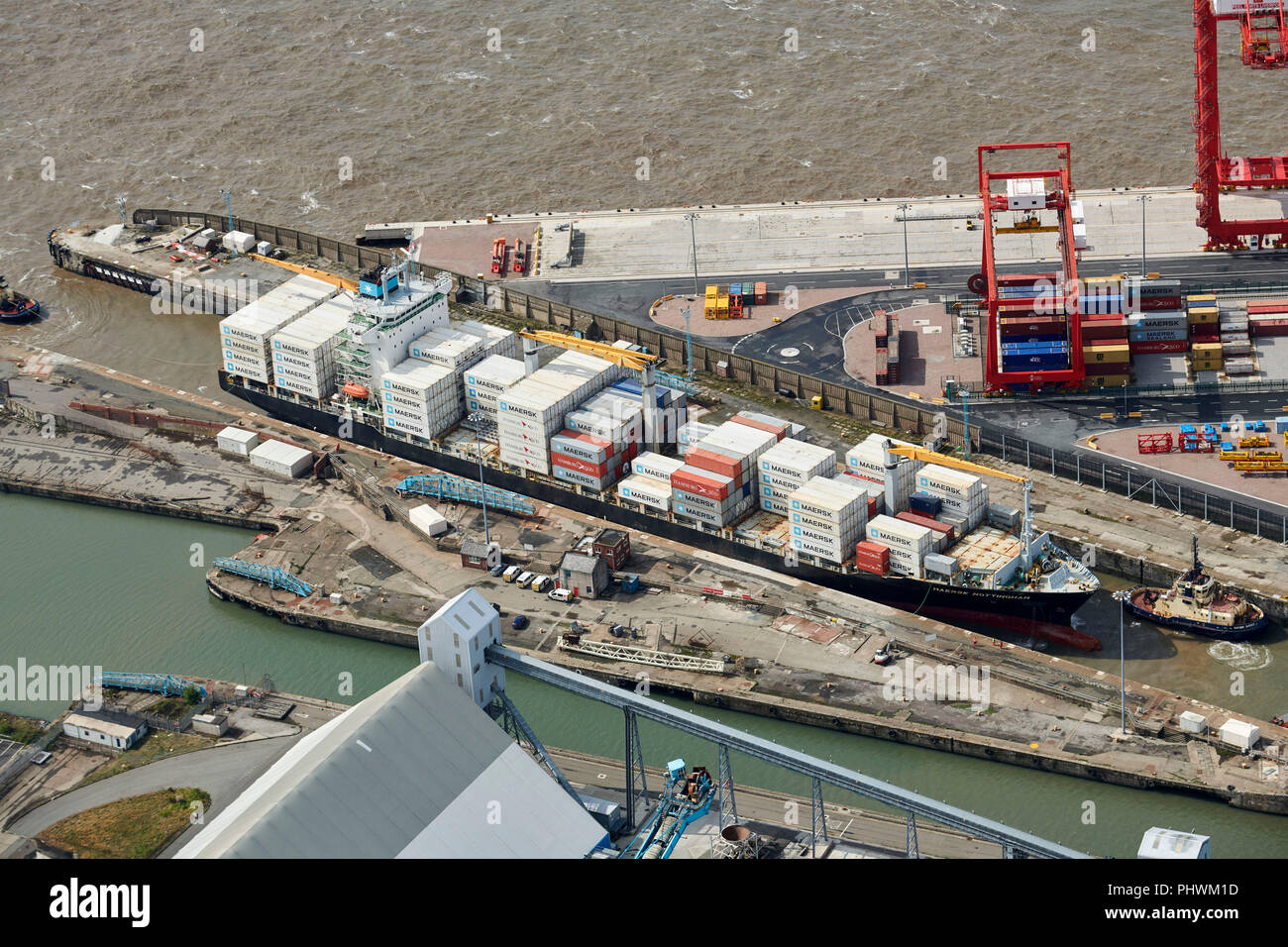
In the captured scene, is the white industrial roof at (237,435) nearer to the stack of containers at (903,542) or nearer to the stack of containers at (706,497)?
the stack of containers at (706,497)

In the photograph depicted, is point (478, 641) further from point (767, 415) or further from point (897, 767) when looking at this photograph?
point (767, 415)

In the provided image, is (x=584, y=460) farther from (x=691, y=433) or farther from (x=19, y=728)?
(x=19, y=728)

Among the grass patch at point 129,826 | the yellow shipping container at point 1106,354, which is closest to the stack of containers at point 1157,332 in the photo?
the yellow shipping container at point 1106,354

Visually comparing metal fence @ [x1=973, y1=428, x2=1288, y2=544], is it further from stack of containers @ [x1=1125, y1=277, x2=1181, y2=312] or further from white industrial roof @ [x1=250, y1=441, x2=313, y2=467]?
white industrial roof @ [x1=250, y1=441, x2=313, y2=467]

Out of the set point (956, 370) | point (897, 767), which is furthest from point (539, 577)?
point (956, 370)

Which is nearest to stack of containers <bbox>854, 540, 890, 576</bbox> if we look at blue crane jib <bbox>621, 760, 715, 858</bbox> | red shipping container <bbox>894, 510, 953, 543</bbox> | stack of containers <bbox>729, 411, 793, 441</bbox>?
red shipping container <bbox>894, 510, 953, 543</bbox>
